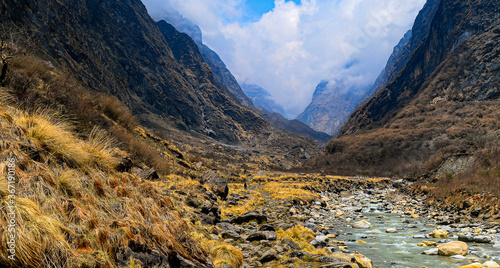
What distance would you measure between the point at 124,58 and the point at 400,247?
14906 cm

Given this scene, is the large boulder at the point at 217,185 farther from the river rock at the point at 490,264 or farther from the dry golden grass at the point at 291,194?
the river rock at the point at 490,264

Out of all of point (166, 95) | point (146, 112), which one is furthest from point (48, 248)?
point (166, 95)

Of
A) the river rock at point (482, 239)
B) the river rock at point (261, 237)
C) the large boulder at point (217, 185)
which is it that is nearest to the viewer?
the river rock at point (261, 237)

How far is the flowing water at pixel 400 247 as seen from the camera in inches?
231

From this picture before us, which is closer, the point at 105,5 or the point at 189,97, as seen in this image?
the point at 105,5

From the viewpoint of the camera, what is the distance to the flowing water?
5.87 m

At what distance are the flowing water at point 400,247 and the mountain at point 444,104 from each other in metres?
20.9

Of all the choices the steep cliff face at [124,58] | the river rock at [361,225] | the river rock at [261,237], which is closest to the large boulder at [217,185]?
the river rock at [261,237]

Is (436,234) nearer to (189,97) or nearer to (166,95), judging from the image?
(166,95)

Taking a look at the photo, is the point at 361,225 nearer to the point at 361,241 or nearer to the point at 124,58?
the point at 361,241

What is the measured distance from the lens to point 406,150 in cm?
5600

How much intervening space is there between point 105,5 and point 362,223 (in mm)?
177408

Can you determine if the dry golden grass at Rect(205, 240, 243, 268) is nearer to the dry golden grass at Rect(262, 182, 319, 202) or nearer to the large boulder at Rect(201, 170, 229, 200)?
the large boulder at Rect(201, 170, 229, 200)

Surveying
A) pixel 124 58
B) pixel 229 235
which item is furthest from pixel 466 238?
pixel 124 58
